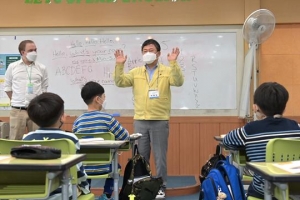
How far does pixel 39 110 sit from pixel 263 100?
1.26 m

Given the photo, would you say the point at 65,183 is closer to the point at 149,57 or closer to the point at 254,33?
the point at 149,57

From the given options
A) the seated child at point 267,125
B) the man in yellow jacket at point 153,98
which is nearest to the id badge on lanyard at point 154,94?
the man in yellow jacket at point 153,98

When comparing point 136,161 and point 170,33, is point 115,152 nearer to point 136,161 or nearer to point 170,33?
point 136,161

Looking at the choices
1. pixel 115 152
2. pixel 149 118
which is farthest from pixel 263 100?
pixel 149 118

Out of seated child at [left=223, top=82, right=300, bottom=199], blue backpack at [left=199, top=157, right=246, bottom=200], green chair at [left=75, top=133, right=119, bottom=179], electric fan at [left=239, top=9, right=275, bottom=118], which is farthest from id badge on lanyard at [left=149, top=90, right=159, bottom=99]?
seated child at [left=223, top=82, right=300, bottom=199]

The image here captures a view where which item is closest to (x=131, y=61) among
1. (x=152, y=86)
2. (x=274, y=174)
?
(x=152, y=86)

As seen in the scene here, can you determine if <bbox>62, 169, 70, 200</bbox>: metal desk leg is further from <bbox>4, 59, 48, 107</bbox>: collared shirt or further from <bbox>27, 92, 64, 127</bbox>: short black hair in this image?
<bbox>4, 59, 48, 107</bbox>: collared shirt

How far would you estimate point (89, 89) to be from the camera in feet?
11.1

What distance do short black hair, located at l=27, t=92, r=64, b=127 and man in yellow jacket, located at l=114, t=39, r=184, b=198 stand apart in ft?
6.08

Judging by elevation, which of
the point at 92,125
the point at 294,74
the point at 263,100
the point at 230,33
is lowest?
the point at 92,125

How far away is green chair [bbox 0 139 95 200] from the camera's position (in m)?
1.87

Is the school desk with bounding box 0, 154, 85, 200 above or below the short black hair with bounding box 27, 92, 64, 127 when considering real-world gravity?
below

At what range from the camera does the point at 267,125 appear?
228 centimetres

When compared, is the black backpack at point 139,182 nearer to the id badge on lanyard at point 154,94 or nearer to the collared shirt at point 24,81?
the id badge on lanyard at point 154,94
